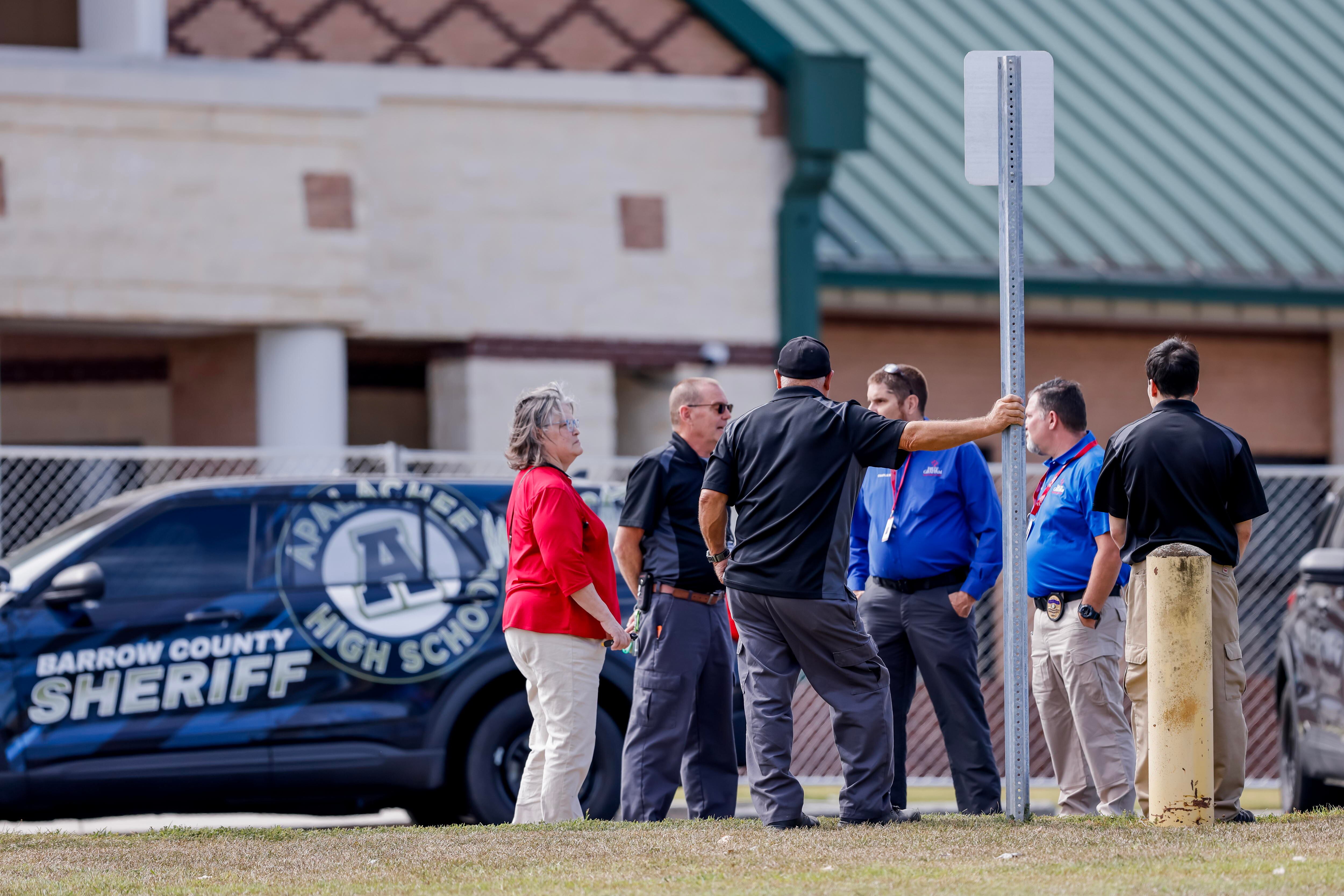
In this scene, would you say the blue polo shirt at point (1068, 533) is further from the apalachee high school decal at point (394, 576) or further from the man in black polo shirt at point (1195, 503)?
the apalachee high school decal at point (394, 576)

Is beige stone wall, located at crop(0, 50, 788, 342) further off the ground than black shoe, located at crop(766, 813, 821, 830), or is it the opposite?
beige stone wall, located at crop(0, 50, 788, 342)

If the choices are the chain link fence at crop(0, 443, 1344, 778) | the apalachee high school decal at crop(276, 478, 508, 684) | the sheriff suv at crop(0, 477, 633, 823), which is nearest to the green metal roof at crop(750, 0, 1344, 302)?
the chain link fence at crop(0, 443, 1344, 778)

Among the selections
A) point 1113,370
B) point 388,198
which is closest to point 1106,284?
point 1113,370

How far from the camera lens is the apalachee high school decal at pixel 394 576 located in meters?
8.99

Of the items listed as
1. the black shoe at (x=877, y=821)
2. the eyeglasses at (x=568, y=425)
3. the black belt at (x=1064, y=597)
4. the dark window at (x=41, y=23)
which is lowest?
the black shoe at (x=877, y=821)

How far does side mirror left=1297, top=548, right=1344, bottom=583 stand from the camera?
8.18 m

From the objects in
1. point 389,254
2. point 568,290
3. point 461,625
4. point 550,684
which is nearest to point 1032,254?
point 568,290

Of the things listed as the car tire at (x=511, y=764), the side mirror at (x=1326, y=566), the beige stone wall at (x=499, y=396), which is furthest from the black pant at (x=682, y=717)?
the beige stone wall at (x=499, y=396)

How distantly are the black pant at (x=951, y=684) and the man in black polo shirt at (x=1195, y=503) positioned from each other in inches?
36.5

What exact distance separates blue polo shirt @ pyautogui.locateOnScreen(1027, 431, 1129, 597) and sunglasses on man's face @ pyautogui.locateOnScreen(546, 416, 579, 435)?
1.85 metres

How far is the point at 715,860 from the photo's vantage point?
6199 mm

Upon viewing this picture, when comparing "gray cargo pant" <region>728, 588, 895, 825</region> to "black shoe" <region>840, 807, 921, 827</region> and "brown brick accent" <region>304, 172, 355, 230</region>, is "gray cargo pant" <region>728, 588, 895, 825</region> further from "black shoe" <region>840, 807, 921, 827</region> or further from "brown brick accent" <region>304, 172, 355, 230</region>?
"brown brick accent" <region>304, 172, 355, 230</region>

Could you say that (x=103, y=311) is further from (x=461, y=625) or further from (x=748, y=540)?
(x=748, y=540)

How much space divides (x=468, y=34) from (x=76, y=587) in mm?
8161
